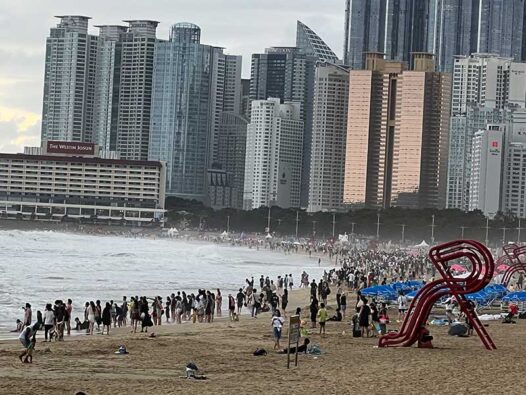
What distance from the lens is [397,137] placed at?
→ 183125 mm

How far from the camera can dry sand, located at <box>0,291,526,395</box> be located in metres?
17.4

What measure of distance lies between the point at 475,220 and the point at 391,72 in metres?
51.0

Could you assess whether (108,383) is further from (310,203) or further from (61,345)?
(310,203)

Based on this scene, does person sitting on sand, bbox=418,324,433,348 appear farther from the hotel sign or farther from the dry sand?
the hotel sign

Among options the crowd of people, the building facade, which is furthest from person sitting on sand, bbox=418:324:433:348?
the building facade

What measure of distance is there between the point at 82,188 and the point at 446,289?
156 meters

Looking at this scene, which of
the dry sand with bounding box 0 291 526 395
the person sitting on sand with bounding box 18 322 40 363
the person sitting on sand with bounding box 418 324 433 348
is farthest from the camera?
the person sitting on sand with bounding box 418 324 433 348

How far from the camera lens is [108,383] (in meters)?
18.0

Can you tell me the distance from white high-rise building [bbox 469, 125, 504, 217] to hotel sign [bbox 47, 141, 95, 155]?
56.4m

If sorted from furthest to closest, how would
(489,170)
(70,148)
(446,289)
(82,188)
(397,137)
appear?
(397,137) → (70,148) → (82,188) → (489,170) → (446,289)

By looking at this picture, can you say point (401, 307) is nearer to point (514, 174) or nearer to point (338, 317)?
point (338, 317)

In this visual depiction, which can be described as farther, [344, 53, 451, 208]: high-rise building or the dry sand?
[344, 53, 451, 208]: high-rise building

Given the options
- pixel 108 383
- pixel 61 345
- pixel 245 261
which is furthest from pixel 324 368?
pixel 245 261

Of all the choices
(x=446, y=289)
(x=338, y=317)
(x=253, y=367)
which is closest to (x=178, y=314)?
(x=338, y=317)
